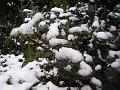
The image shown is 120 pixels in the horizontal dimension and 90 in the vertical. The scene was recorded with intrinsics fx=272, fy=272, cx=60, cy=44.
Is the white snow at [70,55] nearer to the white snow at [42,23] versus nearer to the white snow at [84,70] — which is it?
the white snow at [84,70]

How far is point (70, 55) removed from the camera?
2.45 metres

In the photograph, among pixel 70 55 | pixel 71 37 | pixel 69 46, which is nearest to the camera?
pixel 70 55

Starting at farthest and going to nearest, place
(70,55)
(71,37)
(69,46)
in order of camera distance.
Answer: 1. (71,37)
2. (69,46)
3. (70,55)

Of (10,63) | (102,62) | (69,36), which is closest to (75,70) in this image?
(69,36)

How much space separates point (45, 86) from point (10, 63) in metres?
1.47

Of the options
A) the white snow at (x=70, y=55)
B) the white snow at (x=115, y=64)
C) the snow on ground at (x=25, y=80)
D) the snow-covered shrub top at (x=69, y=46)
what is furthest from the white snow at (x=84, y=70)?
the white snow at (x=115, y=64)

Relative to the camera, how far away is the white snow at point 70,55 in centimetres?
243

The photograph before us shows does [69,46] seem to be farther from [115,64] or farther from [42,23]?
[115,64]

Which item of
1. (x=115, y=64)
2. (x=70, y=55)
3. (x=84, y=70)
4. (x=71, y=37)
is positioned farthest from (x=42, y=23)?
(x=115, y=64)

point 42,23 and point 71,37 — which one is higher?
point 42,23

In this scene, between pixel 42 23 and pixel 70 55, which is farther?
pixel 42 23

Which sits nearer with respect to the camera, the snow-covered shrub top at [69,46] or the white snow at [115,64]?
the snow-covered shrub top at [69,46]

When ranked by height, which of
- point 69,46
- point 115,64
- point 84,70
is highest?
point 69,46

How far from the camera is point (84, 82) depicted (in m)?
2.72
